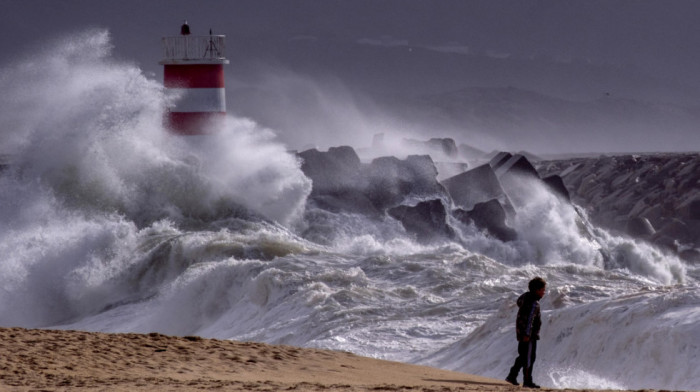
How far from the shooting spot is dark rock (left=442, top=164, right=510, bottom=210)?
1891 centimetres

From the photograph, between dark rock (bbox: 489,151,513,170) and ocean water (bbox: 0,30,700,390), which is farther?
dark rock (bbox: 489,151,513,170)

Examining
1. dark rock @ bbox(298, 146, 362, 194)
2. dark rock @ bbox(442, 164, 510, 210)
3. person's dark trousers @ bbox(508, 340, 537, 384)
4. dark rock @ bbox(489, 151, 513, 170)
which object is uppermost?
dark rock @ bbox(489, 151, 513, 170)

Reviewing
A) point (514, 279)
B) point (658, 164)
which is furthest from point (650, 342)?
point (658, 164)

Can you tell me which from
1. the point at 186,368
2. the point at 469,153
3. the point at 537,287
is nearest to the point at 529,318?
the point at 537,287

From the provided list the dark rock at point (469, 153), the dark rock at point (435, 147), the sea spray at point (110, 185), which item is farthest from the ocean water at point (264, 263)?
the dark rock at point (469, 153)

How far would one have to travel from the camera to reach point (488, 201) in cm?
1803

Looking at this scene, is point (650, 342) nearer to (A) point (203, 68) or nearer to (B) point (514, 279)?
(B) point (514, 279)

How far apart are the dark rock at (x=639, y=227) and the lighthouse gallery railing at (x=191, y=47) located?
29.1ft

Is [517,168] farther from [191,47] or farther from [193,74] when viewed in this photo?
[191,47]

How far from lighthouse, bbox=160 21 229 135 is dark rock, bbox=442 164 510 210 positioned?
4.56 metres

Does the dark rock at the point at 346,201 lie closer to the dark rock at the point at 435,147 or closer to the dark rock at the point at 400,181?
the dark rock at the point at 400,181

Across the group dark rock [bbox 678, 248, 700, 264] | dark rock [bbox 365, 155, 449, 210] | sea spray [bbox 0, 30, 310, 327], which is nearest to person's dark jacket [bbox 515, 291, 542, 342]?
sea spray [bbox 0, 30, 310, 327]

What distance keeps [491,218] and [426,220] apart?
1099mm

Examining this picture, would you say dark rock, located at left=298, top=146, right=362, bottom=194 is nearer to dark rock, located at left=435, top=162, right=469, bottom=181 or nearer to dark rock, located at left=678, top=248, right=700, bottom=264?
dark rock, located at left=435, top=162, right=469, bottom=181
